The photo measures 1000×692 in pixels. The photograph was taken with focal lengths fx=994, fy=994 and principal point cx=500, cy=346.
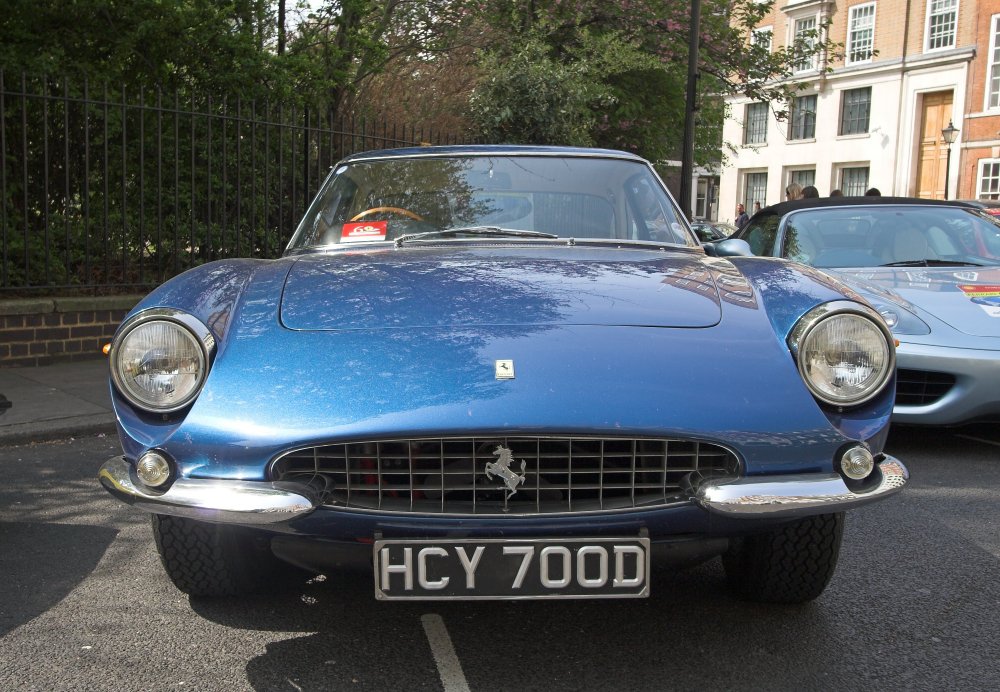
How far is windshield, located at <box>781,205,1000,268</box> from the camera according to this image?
5.95 m

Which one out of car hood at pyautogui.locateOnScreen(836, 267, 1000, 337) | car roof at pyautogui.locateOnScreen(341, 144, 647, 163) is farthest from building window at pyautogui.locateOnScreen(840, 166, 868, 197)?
car roof at pyautogui.locateOnScreen(341, 144, 647, 163)

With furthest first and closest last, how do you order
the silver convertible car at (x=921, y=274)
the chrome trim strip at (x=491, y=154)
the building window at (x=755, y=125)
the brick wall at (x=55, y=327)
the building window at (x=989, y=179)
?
the building window at (x=755, y=125)
the building window at (x=989, y=179)
the brick wall at (x=55, y=327)
the silver convertible car at (x=921, y=274)
the chrome trim strip at (x=491, y=154)

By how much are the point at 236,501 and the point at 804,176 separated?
39709 mm

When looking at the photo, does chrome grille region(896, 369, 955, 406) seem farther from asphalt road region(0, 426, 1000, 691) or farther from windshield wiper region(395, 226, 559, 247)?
windshield wiper region(395, 226, 559, 247)

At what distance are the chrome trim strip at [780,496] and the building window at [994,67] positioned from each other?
1302 inches

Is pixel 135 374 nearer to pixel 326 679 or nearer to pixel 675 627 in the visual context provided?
pixel 326 679

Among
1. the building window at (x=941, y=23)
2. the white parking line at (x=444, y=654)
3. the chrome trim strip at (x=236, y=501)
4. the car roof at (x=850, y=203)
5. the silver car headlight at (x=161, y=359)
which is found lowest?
the white parking line at (x=444, y=654)

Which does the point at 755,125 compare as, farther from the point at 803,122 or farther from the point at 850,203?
the point at 850,203

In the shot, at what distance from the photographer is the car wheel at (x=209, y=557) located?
258 centimetres

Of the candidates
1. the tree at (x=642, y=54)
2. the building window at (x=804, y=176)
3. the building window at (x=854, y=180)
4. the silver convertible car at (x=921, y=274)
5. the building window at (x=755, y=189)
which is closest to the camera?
the silver convertible car at (x=921, y=274)

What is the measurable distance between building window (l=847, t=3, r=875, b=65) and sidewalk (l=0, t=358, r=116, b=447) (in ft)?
111

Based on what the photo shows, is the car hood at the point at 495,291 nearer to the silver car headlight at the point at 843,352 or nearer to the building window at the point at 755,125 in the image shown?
the silver car headlight at the point at 843,352

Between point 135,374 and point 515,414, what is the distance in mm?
950

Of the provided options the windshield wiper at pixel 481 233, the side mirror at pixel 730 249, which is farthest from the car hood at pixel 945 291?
the windshield wiper at pixel 481 233
